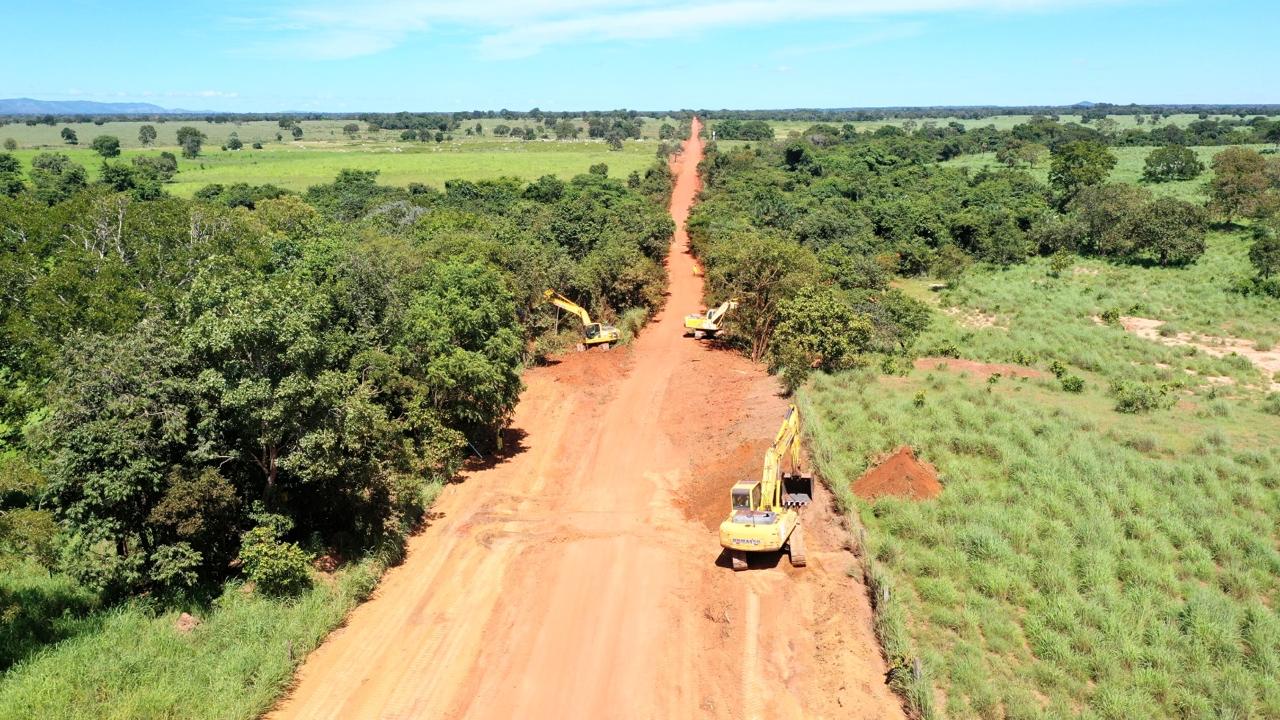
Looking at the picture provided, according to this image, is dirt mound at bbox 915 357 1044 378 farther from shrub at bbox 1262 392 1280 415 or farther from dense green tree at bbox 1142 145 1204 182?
dense green tree at bbox 1142 145 1204 182

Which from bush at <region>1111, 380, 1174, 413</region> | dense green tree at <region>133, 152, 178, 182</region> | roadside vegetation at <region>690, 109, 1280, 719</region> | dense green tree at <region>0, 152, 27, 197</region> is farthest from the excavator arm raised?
dense green tree at <region>133, 152, 178, 182</region>

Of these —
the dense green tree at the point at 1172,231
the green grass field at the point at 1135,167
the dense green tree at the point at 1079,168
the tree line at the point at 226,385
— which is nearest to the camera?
the tree line at the point at 226,385

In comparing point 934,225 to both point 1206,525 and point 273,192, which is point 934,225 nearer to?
point 1206,525

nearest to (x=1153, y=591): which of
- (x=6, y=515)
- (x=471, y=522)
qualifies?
(x=471, y=522)

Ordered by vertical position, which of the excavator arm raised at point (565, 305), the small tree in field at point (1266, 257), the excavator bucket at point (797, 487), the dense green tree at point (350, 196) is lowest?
the excavator bucket at point (797, 487)

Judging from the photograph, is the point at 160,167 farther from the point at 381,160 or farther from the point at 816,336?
the point at 816,336

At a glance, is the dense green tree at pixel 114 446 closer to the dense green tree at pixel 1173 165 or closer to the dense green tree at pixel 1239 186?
the dense green tree at pixel 1239 186

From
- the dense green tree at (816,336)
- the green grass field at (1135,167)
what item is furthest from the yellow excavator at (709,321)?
the green grass field at (1135,167)
